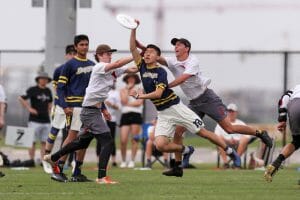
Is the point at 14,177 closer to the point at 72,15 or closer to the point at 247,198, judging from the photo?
the point at 247,198

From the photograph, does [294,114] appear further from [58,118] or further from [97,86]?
[58,118]

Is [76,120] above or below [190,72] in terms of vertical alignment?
below

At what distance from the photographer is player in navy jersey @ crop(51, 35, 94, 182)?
16.0m

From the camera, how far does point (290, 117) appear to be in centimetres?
→ 1419

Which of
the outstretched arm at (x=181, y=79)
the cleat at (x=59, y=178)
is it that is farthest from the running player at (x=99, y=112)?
the outstretched arm at (x=181, y=79)

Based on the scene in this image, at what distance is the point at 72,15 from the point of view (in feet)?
81.8

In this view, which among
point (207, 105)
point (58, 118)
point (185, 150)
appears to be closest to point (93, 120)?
point (185, 150)

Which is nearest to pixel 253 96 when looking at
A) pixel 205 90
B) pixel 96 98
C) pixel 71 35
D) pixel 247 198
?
pixel 71 35

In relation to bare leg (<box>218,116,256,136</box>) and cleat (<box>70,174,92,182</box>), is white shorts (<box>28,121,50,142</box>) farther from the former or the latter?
cleat (<box>70,174,92,182</box>)

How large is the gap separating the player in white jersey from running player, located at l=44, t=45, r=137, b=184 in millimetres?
2439

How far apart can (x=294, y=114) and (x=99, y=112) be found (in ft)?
10.1

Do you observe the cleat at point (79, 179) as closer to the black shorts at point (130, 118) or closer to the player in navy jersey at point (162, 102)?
the player in navy jersey at point (162, 102)

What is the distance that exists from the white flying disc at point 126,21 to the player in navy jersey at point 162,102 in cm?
21

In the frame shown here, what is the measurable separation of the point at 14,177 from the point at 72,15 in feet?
27.3
